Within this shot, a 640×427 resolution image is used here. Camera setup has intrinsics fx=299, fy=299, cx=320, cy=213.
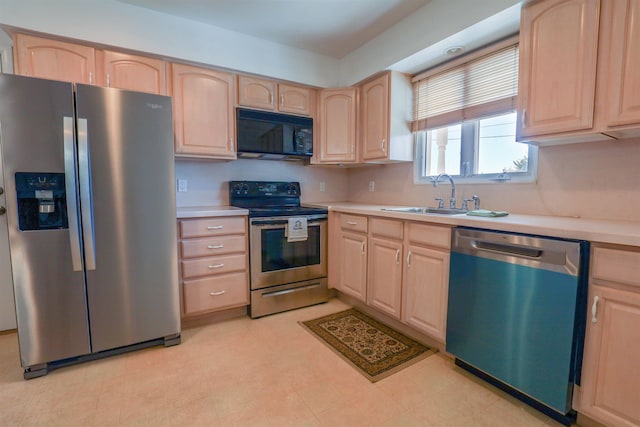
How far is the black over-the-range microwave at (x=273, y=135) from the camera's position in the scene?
2.71 metres

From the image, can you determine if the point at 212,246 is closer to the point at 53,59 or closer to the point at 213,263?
the point at 213,263

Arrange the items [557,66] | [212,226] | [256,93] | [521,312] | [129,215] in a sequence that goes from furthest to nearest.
A: [256,93] < [212,226] < [129,215] < [557,66] < [521,312]

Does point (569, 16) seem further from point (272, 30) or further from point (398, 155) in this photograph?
point (272, 30)

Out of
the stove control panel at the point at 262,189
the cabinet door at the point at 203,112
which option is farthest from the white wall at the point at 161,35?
the stove control panel at the point at 262,189

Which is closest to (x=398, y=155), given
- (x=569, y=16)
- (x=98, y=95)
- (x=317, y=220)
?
(x=317, y=220)

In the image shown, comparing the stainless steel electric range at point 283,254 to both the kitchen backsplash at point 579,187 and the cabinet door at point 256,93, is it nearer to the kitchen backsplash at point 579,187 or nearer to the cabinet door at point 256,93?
the cabinet door at point 256,93

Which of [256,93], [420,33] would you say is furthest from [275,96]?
[420,33]

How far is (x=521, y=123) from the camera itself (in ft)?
5.79

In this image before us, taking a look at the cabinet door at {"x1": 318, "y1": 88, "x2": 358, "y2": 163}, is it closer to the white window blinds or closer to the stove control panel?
the stove control panel

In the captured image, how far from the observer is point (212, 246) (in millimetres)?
2393

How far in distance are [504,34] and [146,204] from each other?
8.67 ft

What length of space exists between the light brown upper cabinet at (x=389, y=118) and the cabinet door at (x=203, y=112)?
51.0 inches

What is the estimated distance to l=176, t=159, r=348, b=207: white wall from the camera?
111 inches

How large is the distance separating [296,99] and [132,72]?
4.56 ft
